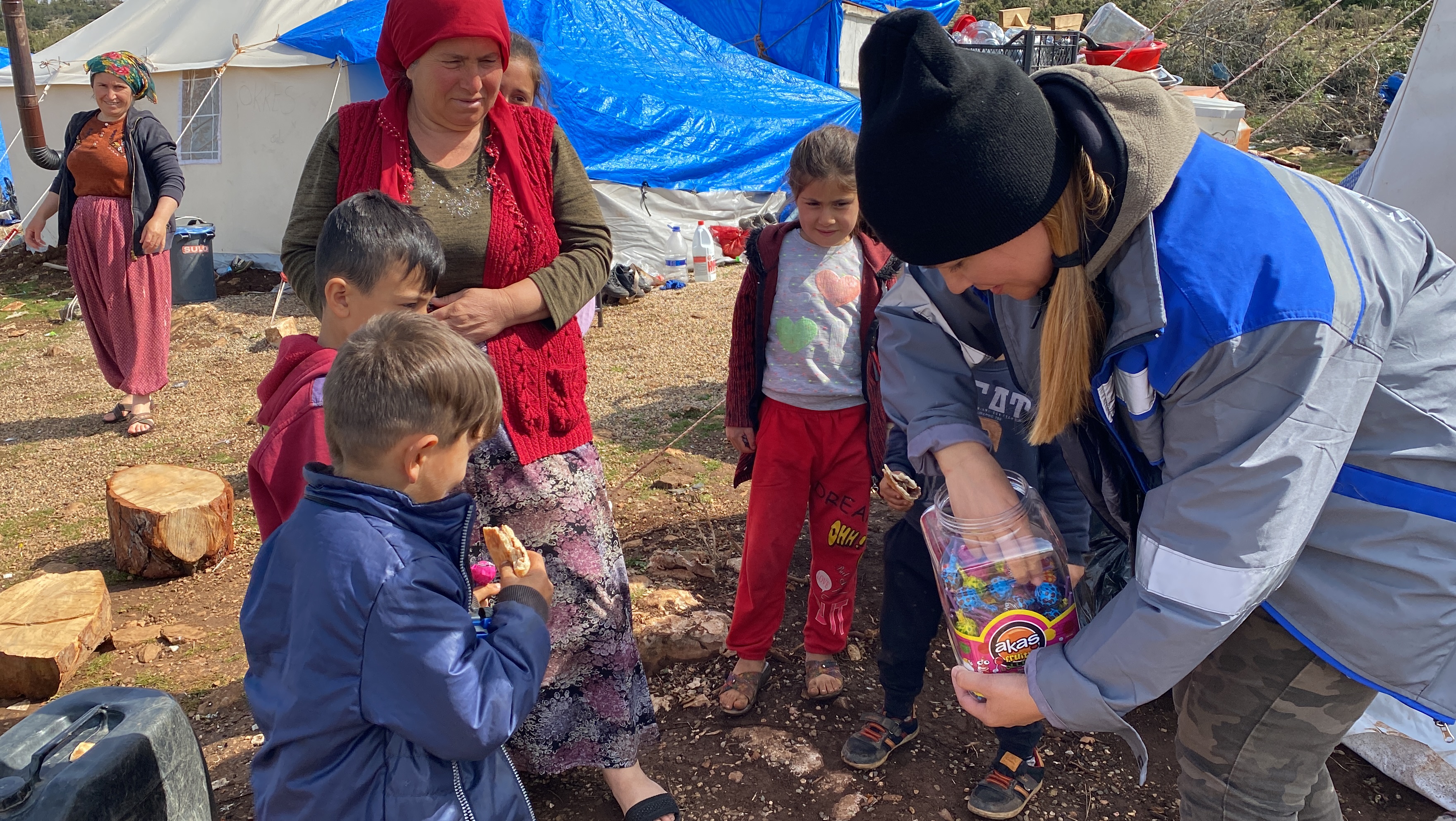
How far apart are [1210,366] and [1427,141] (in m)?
2.94

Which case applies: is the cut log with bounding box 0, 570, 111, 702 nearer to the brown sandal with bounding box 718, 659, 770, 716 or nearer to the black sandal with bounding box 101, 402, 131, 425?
the brown sandal with bounding box 718, 659, 770, 716

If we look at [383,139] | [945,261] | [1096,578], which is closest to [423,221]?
[383,139]

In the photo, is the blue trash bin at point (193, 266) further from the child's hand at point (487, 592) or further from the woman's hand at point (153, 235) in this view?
the child's hand at point (487, 592)

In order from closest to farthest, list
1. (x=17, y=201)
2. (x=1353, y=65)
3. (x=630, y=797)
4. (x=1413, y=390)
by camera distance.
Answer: (x=1413, y=390)
(x=630, y=797)
(x=17, y=201)
(x=1353, y=65)

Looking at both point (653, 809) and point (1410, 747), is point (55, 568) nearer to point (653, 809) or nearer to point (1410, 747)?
point (653, 809)

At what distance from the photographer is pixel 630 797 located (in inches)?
96.7

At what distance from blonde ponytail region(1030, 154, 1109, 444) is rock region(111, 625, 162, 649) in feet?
11.2

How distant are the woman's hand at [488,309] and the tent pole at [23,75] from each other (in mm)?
9383

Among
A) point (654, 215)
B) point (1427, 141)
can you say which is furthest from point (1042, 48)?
point (1427, 141)

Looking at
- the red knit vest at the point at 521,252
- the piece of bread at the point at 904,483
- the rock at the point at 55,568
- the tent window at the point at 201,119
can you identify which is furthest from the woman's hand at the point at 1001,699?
the tent window at the point at 201,119

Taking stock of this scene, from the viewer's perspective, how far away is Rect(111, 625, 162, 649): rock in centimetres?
352

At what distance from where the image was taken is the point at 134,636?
3.57 metres

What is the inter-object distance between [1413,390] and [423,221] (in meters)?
1.88

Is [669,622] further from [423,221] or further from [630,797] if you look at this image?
[423,221]
